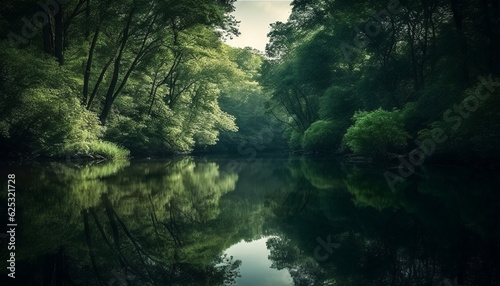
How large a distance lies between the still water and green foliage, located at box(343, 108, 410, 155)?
1033 centimetres

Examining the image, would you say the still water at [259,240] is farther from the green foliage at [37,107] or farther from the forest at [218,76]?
the green foliage at [37,107]

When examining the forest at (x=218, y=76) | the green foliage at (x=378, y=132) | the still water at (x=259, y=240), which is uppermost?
the forest at (x=218, y=76)

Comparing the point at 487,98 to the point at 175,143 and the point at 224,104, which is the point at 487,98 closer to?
the point at 175,143

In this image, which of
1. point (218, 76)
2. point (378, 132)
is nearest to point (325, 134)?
point (378, 132)

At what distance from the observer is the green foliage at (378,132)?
17.0m

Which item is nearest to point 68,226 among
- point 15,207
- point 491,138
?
point 15,207

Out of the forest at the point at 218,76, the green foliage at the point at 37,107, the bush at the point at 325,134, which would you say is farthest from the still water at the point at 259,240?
A: the bush at the point at 325,134

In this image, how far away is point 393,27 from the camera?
2202cm

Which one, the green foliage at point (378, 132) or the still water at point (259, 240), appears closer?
the still water at point (259, 240)

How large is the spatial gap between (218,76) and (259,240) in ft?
95.4

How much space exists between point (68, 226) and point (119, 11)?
18990mm

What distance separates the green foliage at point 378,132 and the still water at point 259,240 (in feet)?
33.9

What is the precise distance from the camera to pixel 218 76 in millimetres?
32094


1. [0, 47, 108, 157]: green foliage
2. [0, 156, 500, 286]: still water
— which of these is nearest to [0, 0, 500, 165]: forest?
[0, 47, 108, 157]: green foliage
